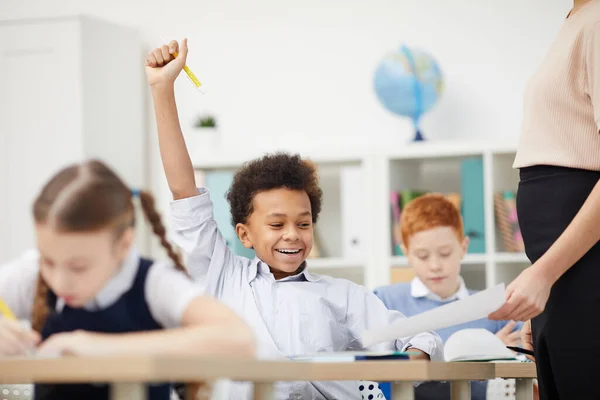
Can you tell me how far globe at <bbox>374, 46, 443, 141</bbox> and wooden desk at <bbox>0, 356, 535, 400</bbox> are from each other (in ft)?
8.57

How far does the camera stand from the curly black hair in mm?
2004

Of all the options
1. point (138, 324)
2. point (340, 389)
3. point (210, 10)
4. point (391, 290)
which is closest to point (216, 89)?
point (210, 10)

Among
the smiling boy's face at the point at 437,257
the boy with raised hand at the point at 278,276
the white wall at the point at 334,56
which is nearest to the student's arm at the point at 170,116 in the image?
the boy with raised hand at the point at 278,276

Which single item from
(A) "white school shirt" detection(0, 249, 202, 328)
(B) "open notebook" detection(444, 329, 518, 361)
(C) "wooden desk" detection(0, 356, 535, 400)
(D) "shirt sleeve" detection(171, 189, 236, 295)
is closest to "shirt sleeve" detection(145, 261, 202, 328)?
(A) "white school shirt" detection(0, 249, 202, 328)

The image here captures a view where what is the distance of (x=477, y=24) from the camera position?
13.6 ft

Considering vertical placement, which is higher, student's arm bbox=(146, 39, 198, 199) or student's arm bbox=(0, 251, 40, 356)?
student's arm bbox=(146, 39, 198, 199)

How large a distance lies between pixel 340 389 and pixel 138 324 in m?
0.76

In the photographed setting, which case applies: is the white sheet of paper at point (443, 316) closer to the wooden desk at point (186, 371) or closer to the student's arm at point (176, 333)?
the wooden desk at point (186, 371)

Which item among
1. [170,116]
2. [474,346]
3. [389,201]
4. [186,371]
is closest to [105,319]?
[186,371]

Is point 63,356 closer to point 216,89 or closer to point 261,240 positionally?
point 261,240

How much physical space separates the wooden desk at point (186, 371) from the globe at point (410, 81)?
8.57ft

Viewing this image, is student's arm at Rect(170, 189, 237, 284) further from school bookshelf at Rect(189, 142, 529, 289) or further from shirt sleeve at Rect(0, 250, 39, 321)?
school bookshelf at Rect(189, 142, 529, 289)

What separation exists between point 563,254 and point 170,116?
2.40ft

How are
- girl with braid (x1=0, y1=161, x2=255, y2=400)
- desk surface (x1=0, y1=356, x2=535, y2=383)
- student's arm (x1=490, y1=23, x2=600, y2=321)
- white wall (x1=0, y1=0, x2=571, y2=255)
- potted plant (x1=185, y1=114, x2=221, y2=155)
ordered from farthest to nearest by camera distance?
potted plant (x1=185, y1=114, x2=221, y2=155) < white wall (x1=0, y1=0, x2=571, y2=255) < student's arm (x1=490, y1=23, x2=600, y2=321) < girl with braid (x1=0, y1=161, x2=255, y2=400) < desk surface (x1=0, y1=356, x2=535, y2=383)
